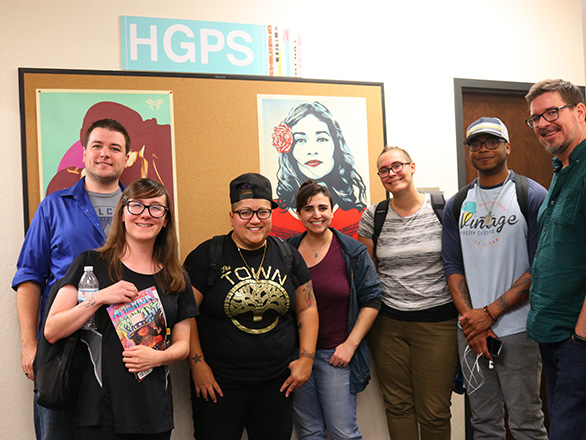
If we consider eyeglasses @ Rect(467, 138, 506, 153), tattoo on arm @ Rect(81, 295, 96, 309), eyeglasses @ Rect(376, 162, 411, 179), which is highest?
eyeglasses @ Rect(467, 138, 506, 153)

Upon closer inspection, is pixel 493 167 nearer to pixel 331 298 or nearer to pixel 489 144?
pixel 489 144

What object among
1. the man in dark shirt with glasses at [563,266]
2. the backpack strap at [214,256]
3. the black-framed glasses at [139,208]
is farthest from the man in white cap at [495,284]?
the black-framed glasses at [139,208]

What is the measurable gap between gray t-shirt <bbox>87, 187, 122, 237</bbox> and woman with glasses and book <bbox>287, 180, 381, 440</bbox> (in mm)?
928

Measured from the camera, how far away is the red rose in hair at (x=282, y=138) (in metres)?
2.69

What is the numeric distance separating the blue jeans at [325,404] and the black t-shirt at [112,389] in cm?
97

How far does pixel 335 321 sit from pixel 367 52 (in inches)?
65.4

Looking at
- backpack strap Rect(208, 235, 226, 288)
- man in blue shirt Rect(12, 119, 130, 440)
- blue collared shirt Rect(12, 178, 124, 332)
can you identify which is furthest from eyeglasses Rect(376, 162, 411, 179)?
blue collared shirt Rect(12, 178, 124, 332)

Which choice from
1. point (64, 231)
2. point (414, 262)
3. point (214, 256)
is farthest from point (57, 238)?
point (414, 262)

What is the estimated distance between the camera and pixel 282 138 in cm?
271

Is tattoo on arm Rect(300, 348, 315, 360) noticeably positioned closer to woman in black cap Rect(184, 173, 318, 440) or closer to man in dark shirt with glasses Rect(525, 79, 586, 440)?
woman in black cap Rect(184, 173, 318, 440)

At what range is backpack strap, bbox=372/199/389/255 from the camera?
2.55 meters

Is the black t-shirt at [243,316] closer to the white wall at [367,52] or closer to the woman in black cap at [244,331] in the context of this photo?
the woman in black cap at [244,331]

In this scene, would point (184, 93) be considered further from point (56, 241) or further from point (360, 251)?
point (360, 251)

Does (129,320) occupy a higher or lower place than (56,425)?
higher
